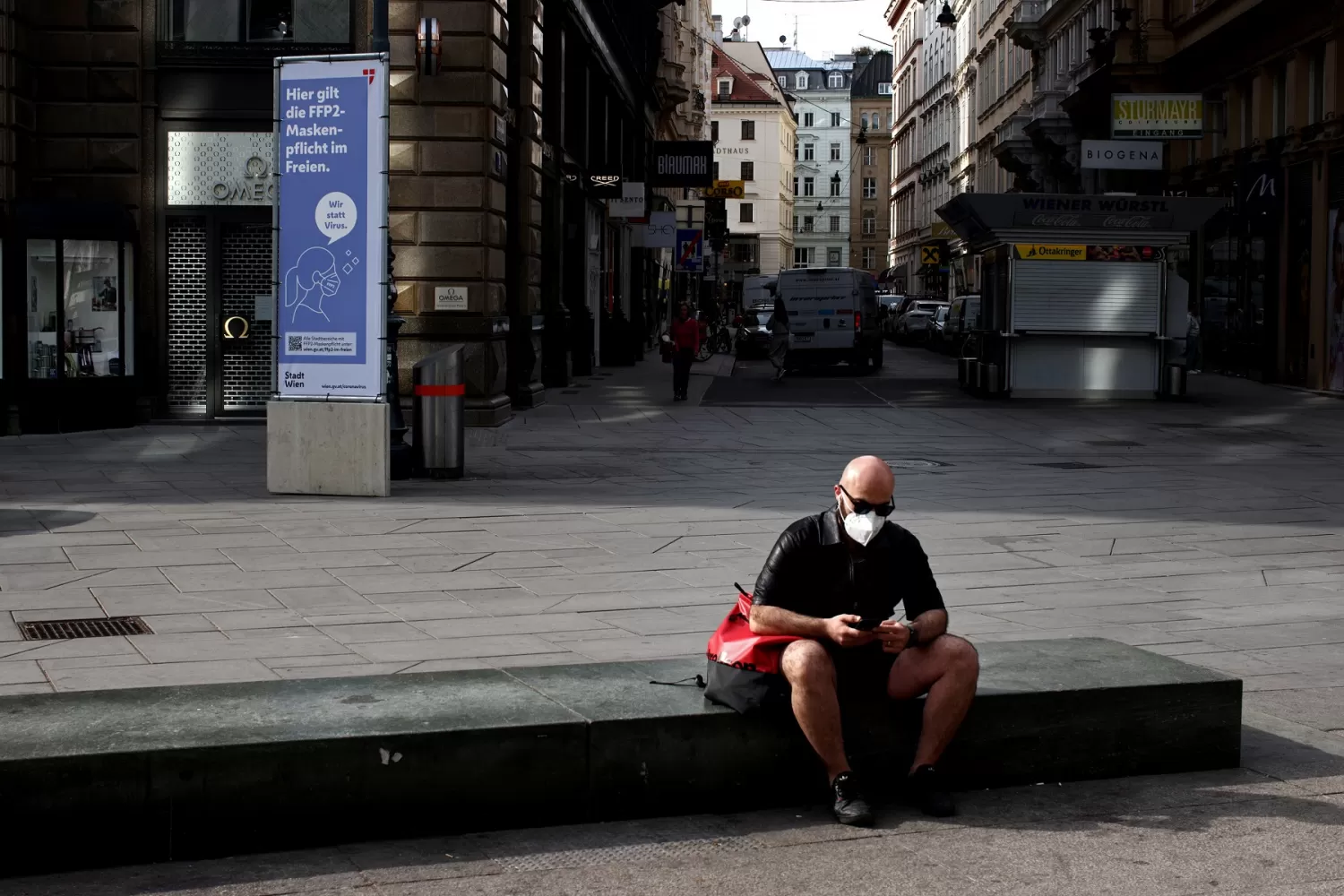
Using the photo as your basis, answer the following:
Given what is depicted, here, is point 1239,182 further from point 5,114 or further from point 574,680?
point 574,680

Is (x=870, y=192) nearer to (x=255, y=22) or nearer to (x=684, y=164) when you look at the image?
(x=684, y=164)

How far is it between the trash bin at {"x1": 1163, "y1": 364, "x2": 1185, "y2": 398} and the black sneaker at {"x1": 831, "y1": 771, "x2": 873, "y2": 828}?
74.6 feet

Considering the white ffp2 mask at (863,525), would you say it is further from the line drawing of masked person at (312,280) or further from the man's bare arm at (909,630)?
the line drawing of masked person at (312,280)

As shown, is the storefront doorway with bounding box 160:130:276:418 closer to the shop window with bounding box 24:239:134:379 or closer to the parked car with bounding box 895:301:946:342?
the shop window with bounding box 24:239:134:379

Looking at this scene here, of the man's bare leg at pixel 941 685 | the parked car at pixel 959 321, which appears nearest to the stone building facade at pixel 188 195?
the man's bare leg at pixel 941 685

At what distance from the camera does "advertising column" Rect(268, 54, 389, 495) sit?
13.3m

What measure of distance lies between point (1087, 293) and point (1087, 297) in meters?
0.06

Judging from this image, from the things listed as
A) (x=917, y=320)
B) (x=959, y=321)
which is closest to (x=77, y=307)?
(x=959, y=321)

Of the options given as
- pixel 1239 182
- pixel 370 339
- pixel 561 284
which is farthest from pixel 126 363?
pixel 1239 182

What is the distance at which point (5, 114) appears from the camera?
18.8m

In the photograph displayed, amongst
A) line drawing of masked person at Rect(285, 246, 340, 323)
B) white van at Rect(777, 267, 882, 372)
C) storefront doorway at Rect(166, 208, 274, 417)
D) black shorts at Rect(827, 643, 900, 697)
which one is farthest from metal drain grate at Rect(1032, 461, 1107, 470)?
white van at Rect(777, 267, 882, 372)

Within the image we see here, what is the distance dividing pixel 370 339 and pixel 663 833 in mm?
8563

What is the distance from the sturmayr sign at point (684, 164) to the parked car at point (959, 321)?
7147mm

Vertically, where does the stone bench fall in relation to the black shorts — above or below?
below
